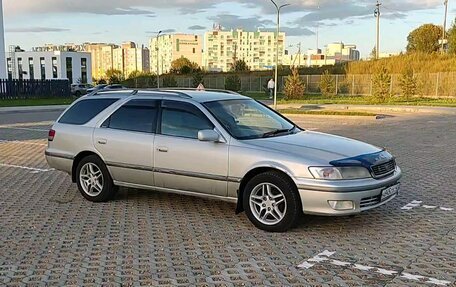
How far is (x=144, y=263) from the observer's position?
4852mm

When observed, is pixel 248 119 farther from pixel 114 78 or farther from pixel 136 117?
pixel 114 78

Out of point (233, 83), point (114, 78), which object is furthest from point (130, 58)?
point (233, 83)

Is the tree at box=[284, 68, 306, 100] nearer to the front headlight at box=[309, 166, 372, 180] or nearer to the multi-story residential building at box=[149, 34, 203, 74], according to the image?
the front headlight at box=[309, 166, 372, 180]

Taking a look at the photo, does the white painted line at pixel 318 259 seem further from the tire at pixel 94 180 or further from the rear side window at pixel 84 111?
the rear side window at pixel 84 111

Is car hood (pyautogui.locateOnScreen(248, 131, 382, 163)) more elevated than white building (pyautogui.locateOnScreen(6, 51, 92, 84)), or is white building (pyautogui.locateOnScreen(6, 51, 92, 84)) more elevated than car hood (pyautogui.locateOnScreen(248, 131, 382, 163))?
white building (pyautogui.locateOnScreen(6, 51, 92, 84))

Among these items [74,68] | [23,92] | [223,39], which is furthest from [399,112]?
[223,39]

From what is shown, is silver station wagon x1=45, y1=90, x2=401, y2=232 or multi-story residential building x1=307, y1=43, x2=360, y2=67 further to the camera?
multi-story residential building x1=307, y1=43, x2=360, y2=67

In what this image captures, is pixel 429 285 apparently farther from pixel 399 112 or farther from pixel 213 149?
pixel 399 112

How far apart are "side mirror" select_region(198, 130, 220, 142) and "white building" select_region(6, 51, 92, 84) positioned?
113 metres

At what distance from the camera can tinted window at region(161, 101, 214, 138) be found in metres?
6.43

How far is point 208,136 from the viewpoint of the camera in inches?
241

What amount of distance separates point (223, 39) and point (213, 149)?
136 m

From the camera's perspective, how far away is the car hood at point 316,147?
571cm

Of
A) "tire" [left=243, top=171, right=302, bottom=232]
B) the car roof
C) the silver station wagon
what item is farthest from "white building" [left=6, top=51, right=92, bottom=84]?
"tire" [left=243, top=171, right=302, bottom=232]
